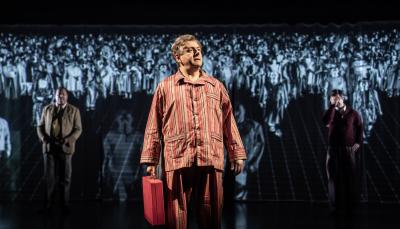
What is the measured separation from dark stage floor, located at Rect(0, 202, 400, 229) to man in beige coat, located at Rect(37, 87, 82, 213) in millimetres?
314

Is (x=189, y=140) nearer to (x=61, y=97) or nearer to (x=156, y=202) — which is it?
(x=156, y=202)

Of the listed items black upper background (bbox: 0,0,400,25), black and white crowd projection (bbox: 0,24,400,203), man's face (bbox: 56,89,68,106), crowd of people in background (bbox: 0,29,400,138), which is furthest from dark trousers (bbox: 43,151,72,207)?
black upper background (bbox: 0,0,400,25)

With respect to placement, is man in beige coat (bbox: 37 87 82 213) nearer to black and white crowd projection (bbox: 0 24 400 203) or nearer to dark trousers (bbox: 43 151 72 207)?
dark trousers (bbox: 43 151 72 207)

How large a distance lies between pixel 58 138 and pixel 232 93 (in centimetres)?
224

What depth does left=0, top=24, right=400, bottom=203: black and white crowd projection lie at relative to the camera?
6.75 metres

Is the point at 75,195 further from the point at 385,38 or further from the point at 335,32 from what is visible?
the point at 385,38

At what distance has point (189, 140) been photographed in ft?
9.21

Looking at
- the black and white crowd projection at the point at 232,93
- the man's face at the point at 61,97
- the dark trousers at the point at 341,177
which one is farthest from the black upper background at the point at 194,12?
the dark trousers at the point at 341,177

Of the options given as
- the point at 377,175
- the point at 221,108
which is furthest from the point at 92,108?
the point at 221,108

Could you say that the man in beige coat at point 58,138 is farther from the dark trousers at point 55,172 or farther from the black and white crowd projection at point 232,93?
the black and white crowd projection at point 232,93

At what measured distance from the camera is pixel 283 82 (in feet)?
22.4

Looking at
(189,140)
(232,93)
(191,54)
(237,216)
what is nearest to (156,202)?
(189,140)

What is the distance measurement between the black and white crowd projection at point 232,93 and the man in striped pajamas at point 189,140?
3878 mm

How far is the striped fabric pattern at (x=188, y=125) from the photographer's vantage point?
2805 mm
